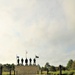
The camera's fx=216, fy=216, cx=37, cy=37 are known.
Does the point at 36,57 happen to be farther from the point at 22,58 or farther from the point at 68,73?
the point at 68,73

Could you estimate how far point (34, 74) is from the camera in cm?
2641

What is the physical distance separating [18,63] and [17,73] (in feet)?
4.09

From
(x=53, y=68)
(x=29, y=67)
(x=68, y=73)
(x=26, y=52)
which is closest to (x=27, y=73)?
(x=29, y=67)

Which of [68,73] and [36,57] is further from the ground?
[36,57]

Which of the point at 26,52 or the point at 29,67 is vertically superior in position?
the point at 26,52

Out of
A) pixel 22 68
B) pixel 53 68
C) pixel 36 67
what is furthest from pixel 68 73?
pixel 53 68

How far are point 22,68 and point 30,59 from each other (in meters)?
1.68

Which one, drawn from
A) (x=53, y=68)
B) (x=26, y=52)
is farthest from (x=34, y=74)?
(x=53, y=68)

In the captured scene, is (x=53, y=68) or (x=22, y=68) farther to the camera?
(x=53, y=68)

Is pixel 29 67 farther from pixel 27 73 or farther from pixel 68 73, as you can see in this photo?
pixel 68 73

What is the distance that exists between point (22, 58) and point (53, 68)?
2951 cm

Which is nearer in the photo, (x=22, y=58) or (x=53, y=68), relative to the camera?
(x=22, y=58)

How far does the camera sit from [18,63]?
26.6m

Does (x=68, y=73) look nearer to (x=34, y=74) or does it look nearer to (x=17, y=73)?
(x=34, y=74)
